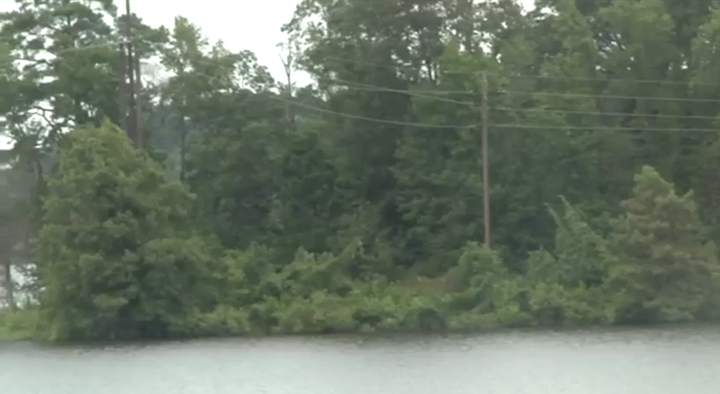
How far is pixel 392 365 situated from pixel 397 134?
80.5 ft

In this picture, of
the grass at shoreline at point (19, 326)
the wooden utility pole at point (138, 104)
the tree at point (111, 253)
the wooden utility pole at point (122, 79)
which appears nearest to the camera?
the tree at point (111, 253)

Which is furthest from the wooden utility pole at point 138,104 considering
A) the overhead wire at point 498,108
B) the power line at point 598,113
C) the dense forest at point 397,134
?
the power line at point 598,113

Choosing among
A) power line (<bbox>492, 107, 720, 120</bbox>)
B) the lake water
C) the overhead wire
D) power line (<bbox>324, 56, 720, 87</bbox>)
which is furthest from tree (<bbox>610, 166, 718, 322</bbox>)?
power line (<bbox>324, 56, 720, 87</bbox>)

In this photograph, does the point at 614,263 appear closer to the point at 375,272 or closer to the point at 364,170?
the point at 375,272

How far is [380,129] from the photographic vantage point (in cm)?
5716

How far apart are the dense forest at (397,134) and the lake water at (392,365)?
5.32 meters

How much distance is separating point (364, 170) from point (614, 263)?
15.8 meters

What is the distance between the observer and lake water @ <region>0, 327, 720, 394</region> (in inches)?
1151

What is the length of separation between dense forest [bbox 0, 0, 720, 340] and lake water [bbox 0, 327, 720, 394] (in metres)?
5.32

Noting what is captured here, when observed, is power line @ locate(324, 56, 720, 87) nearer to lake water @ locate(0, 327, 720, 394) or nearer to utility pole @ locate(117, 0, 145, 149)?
utility pole @ locate(117, 0, 145, 149)

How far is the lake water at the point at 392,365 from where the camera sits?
2923cm

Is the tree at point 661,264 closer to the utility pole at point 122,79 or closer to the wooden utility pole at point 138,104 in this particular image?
the wooden utility pole at point 138,104

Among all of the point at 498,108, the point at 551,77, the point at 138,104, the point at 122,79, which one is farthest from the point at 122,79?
the point at 551,77

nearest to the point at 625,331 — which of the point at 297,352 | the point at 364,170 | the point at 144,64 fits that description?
the point at 297,352
